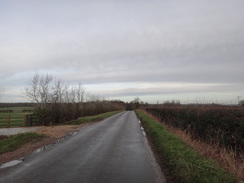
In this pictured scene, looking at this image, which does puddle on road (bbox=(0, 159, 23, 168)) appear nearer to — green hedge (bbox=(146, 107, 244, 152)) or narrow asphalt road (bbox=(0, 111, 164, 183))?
narrow asphalt road (bbox=(0, 111, 164, 183))

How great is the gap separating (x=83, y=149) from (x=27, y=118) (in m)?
18.9

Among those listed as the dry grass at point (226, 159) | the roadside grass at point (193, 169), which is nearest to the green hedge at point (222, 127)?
the dry grass at point (226, 159)

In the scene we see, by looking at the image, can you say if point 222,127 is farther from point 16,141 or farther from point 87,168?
point 16,141

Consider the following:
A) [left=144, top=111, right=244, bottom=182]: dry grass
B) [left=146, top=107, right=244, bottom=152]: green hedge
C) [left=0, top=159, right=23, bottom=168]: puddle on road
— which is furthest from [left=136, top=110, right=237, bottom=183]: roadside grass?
[left=0, top=159, right=23, bottom=168]: puddle on road

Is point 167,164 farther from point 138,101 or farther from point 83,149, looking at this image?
point 138,101

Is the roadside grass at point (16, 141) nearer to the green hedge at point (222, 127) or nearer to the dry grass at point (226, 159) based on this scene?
the dry grass at point (226, 159)

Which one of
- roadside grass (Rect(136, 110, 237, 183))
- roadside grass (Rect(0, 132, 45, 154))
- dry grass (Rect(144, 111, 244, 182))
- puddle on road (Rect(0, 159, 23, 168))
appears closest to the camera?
roadside grass (Rect(136, 110, 237, 183))

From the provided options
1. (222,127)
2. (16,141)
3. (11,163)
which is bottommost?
(11,163)

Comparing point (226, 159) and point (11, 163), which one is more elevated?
point (226, 159)

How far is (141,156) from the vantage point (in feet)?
29.4

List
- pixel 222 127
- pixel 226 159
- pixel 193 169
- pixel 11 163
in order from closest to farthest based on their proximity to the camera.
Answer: pixel 193 169 → pixel 226 159 → pixel 11 163 → pixel 222 127

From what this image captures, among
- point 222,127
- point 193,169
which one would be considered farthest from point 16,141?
point 222,127

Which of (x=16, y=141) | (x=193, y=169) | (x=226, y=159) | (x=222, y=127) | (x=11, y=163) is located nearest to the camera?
(x=193, y=169)

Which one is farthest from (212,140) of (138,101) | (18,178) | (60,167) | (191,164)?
(138,101)
